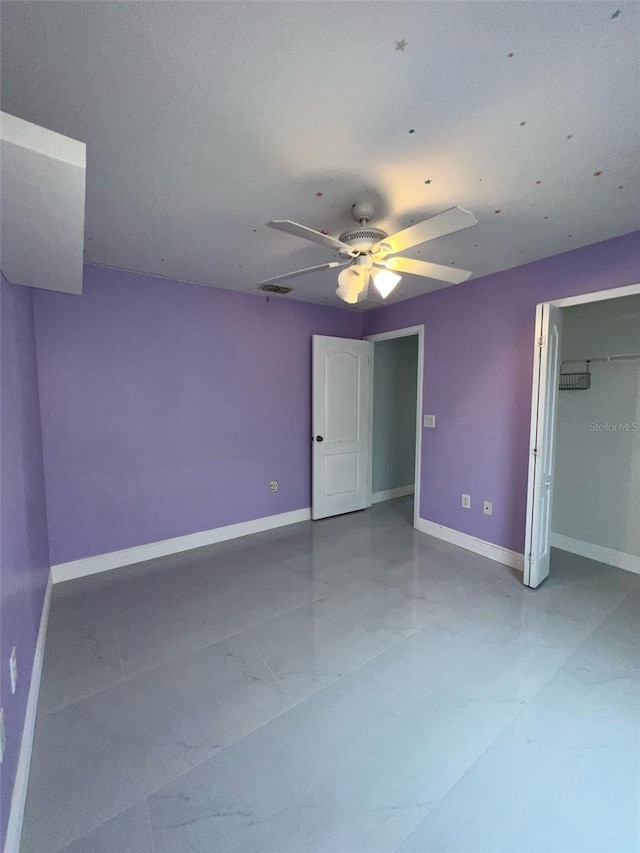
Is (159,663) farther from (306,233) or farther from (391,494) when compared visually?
(391,494)

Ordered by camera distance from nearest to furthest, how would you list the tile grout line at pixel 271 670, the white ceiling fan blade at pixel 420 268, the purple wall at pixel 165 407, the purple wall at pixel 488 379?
the tile grout line at pixel 271 670 < the white ceiling fan blade at pixel 420 268 < the purple wall at pixel 488 379 < the purple wall at pixel 165 407

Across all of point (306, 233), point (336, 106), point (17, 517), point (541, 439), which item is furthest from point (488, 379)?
point (17, 517)

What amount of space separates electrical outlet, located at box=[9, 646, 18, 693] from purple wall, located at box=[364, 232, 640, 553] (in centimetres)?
313

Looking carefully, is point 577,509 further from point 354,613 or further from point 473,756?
point 473,756

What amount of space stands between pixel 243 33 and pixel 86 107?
0.66 metres

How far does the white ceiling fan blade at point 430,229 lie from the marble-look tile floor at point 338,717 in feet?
6.86

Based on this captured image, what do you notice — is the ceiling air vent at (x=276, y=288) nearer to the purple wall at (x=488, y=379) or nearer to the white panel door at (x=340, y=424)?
the white panel door at (x=340, y=424)

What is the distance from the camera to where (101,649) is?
6.68ft

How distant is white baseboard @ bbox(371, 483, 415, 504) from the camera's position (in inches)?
188

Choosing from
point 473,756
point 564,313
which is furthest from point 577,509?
point 473,756

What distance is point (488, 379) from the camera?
10.2 ft

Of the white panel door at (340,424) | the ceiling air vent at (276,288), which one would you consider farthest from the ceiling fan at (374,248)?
the white panel door at (340,424)

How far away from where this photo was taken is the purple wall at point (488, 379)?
8.54ft

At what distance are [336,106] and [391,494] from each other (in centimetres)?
428
